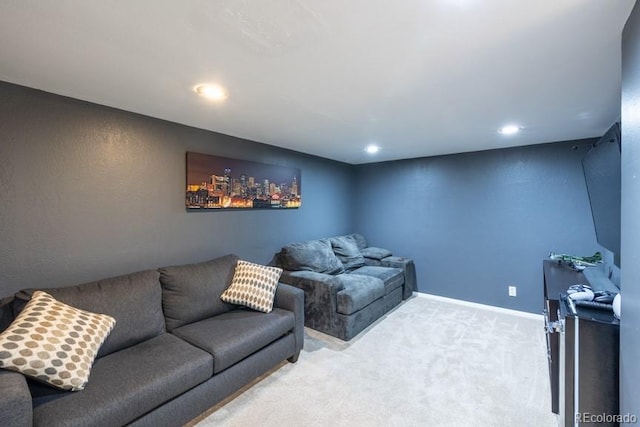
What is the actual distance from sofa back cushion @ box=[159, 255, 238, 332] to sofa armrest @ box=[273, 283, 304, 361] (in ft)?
1.42

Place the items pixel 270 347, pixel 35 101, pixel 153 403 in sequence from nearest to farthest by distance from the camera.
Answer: pixel 153 403 → pixel 35 101 → pixel 270 347

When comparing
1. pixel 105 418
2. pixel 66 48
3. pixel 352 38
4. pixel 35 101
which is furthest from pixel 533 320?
pixel 35 101

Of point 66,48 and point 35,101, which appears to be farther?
point 35,101

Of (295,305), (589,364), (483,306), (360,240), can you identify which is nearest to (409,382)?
(295,305)

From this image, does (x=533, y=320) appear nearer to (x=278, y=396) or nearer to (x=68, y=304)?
(x=278, y=396)

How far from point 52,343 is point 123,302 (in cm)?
50

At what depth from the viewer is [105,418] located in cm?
136

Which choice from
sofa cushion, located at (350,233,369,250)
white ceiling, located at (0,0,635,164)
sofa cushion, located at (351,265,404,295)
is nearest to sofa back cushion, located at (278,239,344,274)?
sofa cushion, located at (351,265,404,295)

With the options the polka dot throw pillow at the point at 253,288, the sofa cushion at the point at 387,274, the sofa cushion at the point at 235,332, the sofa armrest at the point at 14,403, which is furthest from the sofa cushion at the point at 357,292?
the sofa armrest at the point at 14,403

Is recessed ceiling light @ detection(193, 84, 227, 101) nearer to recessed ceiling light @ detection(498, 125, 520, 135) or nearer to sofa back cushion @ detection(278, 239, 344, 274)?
sofa back cushion @ detection(278, 239, 344, 274)

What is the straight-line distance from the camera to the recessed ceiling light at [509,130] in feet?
8.99

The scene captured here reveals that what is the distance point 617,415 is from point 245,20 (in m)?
2.40

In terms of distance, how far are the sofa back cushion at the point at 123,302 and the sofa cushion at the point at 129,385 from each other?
0.24 feet

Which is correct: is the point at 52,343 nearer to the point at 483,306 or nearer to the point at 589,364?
the point at 589,364
